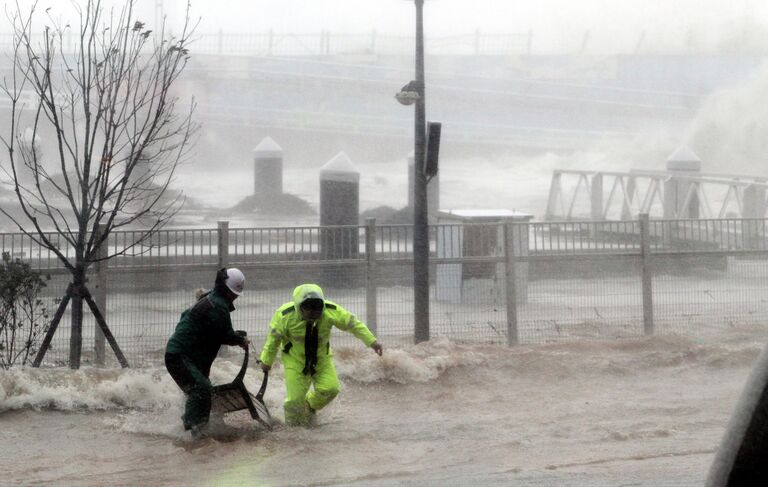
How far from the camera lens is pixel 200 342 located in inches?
275

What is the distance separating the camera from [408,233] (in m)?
11.2

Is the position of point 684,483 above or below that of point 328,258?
below

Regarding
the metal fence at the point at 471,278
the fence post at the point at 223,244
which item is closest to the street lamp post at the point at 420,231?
the metal fence at the point at 471,278

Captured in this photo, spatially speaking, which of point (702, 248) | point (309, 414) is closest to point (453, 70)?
point (702, 248)

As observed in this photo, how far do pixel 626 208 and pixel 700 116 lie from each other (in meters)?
31.6

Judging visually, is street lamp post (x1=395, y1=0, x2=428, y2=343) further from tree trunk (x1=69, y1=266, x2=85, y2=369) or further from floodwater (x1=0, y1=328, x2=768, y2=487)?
tree trunk (x1=69, y1=266, x2=85, y2=369)

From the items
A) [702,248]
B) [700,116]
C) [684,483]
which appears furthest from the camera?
[700,116]

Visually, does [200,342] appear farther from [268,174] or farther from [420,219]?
[268,174]

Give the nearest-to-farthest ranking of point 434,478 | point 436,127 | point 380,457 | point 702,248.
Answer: point 434,478, point 380,457, point 436,127, point 702,248

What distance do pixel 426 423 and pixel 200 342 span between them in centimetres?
190

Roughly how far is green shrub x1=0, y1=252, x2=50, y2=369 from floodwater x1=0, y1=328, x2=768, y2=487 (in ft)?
2.42

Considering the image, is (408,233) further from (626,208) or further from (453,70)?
(453,70)

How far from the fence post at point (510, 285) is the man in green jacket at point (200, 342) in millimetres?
4314

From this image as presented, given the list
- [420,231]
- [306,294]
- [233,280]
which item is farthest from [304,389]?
[420,231]
